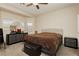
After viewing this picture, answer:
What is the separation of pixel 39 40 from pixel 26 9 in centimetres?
67

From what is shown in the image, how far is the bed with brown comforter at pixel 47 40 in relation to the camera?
1585 millimetres

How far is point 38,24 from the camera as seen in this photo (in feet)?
5.75

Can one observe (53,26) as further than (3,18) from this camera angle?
Yes

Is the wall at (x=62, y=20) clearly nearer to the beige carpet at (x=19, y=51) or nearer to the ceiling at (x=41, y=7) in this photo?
the ceiling at (x=41, y=7)

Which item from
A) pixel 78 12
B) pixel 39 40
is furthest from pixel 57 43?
pixel 78 12

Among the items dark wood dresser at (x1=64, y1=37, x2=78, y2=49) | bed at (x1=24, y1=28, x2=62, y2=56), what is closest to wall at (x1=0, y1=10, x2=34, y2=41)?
bed at (x1=24, y1=28, x2=62, y2=56)

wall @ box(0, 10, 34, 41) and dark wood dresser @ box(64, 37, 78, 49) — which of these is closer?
wall @ box(0, 10, 34, 41)

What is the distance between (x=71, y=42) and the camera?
1726 millimetres

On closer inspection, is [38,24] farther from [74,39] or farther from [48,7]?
[74,39]

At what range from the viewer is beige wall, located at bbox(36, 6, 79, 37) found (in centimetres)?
161

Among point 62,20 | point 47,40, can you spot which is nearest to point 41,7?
point 62,20

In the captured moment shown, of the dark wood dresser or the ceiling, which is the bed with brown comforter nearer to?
the dark wood dresser

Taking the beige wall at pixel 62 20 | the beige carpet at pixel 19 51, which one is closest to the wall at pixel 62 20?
the beige wall at pixel 62 20

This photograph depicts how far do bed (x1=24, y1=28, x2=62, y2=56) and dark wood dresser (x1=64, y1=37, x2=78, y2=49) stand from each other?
0.13 meters
